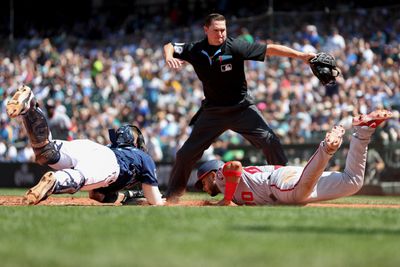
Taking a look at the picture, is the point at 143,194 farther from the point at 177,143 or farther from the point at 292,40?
the point at 292,40

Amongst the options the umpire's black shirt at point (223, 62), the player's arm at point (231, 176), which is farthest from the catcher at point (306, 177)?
the umpire's black shirt at point (223, 62)

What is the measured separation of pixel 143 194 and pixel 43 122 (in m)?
1.70

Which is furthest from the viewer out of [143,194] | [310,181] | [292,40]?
[292,40]

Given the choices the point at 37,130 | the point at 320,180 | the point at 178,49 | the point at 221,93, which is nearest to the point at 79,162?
the point at 37,130

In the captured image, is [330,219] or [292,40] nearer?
[330,219]

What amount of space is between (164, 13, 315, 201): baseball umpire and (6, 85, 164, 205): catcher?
1.07m

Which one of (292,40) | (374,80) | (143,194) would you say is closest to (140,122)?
(292,40)

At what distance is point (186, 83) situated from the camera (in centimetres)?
2173

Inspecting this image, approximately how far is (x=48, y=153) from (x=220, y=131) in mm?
2397

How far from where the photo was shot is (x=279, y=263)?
4.69m

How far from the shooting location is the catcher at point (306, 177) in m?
8.60

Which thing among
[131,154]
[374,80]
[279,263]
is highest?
[279,263]

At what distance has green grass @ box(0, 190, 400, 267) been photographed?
15.9 feet

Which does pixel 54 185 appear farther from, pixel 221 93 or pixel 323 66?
pixel 323 66
